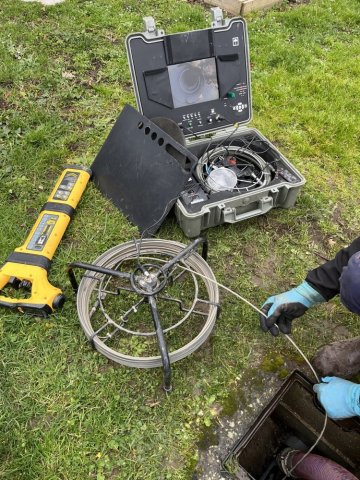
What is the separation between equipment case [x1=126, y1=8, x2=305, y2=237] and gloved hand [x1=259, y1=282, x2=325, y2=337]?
672 millimetres

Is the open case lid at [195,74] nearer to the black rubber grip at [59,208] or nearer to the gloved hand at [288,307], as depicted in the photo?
the black rubber grip at [59,208]

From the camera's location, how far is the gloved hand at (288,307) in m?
1.98

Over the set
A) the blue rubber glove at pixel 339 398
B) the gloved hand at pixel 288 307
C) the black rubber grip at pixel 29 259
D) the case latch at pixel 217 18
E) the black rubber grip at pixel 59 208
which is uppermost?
the case latch at pixel 217 18

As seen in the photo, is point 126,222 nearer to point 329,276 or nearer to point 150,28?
point 150,28

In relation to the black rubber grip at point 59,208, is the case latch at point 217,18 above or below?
above

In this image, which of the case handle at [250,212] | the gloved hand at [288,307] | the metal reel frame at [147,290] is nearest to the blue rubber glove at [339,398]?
the gloved hand at [288,307]

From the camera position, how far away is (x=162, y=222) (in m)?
2.53

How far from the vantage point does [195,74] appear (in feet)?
8.66

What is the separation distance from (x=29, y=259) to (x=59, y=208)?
43cm

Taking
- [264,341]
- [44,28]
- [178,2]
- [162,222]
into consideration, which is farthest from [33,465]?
[178,2]

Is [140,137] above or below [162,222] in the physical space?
above

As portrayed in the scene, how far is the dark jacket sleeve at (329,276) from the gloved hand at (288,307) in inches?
1.6

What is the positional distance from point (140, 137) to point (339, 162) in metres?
1.65

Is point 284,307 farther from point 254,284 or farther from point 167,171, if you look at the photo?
point 167,171
